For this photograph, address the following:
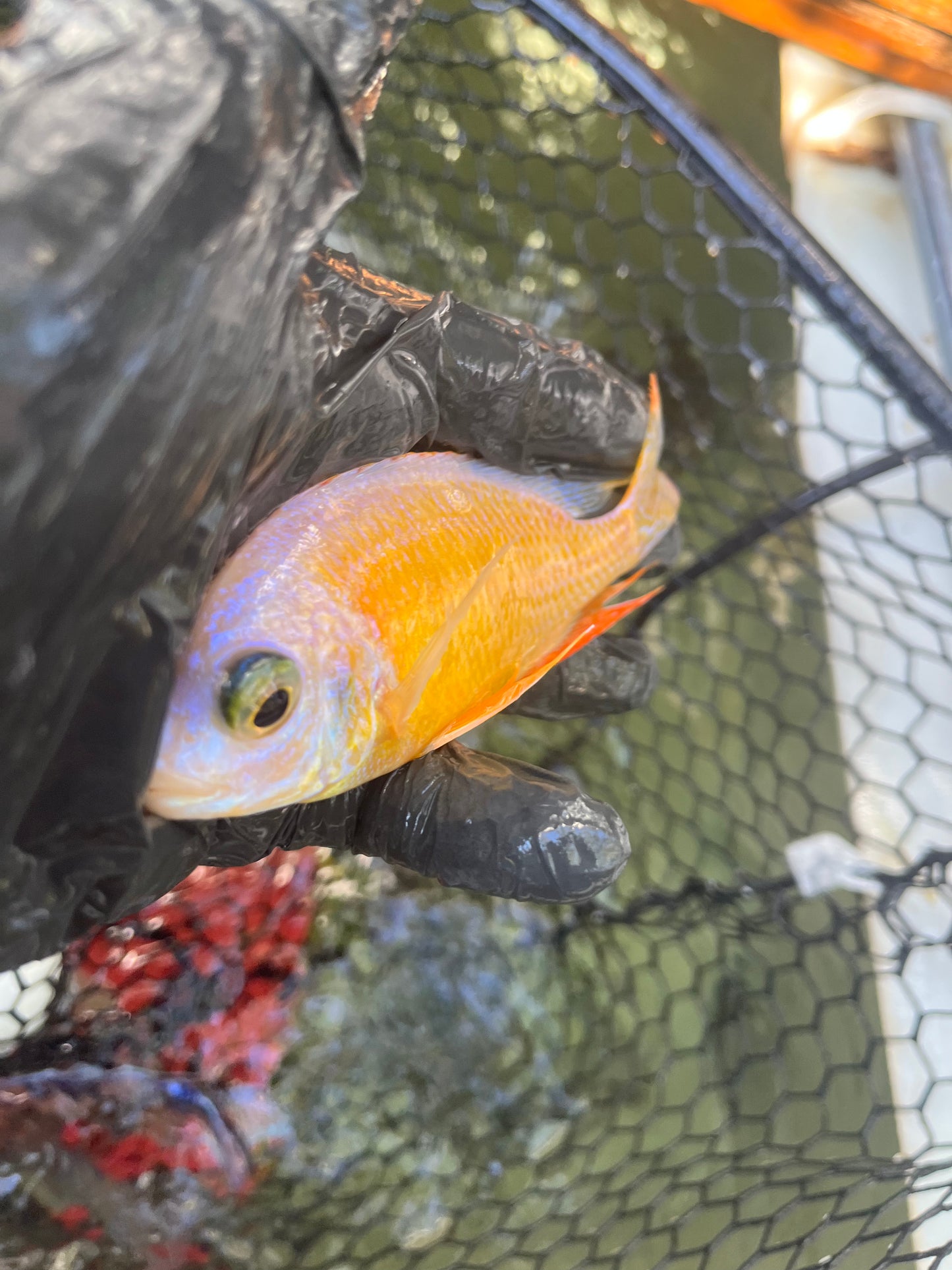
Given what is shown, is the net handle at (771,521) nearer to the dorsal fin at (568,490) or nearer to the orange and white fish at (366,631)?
the dorsal fin at (568,490)

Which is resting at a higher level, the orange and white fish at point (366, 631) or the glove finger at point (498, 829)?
the orange and white fish at point (366, 631)

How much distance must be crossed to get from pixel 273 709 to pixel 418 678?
0.11 metres

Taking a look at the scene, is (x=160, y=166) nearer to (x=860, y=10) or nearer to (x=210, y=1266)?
(x=210, y=1266)

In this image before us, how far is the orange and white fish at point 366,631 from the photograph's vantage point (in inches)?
17.1

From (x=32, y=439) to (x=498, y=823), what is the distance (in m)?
0.51

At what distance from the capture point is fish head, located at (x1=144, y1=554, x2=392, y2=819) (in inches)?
16.9

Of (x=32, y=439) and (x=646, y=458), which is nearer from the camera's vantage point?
(x=32, y=439)

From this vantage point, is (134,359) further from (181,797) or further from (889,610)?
(889,610)

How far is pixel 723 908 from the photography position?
50.5 inches

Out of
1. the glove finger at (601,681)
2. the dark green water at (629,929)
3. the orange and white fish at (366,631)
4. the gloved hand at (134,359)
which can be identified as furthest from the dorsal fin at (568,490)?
the dark green water at (629,929)

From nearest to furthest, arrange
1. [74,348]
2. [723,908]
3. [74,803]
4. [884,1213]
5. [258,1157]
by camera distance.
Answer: [74,348]
[74,803]
[258,1157]
[884,1213]
[723,908]

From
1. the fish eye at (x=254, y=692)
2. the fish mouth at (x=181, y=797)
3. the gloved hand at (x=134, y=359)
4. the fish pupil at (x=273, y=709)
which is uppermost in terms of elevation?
the gloved hand at (x=134, y=359)

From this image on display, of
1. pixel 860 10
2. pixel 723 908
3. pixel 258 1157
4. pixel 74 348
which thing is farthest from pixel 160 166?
pixel 860 10

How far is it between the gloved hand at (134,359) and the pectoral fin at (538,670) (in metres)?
0.22
